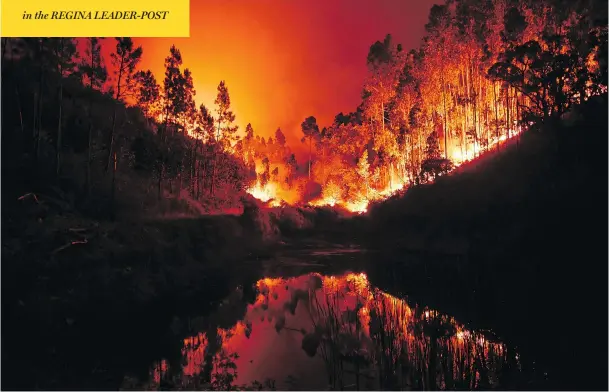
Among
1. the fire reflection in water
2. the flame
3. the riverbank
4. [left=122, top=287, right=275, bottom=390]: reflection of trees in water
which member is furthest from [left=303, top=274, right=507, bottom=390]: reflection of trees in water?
the flame

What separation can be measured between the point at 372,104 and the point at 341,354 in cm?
5913

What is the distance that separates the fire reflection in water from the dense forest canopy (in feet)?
63.8

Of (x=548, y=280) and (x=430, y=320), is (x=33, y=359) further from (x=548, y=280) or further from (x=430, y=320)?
(x=548, y=280)

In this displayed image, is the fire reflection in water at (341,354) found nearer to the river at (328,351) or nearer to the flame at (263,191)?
the river at (328,351)

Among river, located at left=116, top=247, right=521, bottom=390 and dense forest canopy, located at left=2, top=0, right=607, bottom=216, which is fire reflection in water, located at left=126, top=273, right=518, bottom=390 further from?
dense forest canopy, located at left=2, top=0, right=607, bottom=216

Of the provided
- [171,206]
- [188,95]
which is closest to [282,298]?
[171,206]

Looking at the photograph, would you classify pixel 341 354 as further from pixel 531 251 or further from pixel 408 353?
pixel 531 251

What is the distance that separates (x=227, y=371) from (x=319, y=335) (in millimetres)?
3728

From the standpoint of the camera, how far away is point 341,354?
9.94 metres

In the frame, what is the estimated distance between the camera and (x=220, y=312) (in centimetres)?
1586

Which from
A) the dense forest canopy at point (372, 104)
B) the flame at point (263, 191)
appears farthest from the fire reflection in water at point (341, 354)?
the flame at point (263, 191)

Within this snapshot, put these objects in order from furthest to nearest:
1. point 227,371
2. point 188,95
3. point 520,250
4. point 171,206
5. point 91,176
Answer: point 188,95 → point 171,206 → point 91,176 → point 520,250 → point 227,371

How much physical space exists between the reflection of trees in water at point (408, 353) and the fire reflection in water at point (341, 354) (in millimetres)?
22

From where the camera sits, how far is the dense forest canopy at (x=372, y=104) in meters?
29.1
